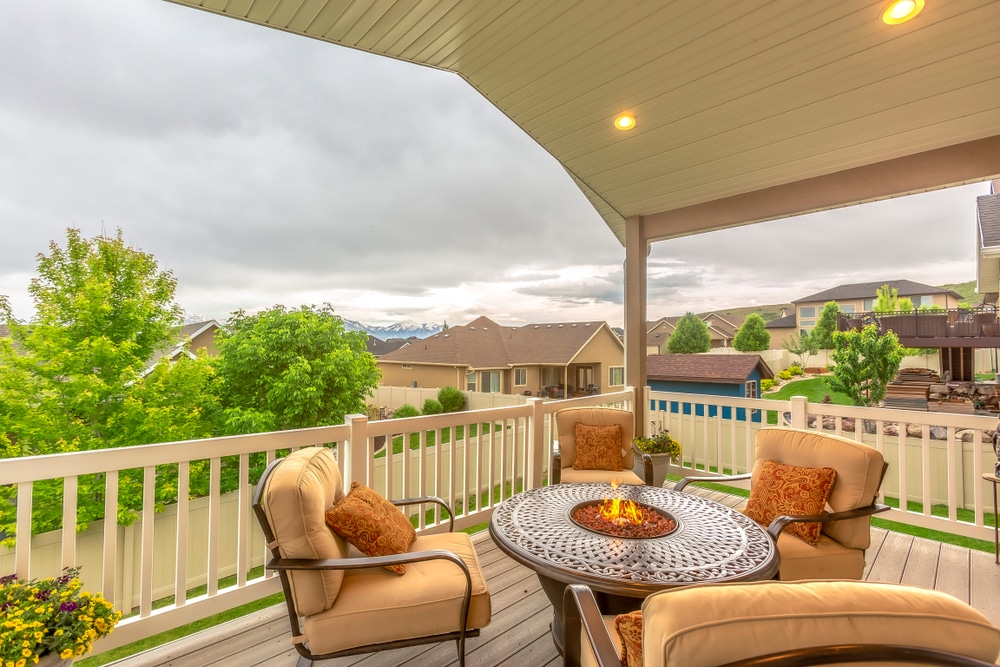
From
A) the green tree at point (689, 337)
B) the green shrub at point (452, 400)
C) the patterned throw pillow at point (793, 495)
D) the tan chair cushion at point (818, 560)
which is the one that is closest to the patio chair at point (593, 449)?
the patterned throw pillow at point (793, 495)

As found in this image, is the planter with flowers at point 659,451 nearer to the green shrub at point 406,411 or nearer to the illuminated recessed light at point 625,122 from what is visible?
the green shrub at point 406,411

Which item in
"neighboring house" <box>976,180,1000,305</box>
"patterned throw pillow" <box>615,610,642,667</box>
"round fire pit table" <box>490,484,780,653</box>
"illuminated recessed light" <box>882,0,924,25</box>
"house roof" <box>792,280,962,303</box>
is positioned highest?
"illuminated recessed light" <box>882,0,924,25</box>

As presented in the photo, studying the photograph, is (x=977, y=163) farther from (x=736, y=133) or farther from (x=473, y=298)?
(x=473, y=298)

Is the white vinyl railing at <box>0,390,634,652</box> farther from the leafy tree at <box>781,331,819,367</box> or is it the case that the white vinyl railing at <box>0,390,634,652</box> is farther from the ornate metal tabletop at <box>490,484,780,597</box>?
Answer: the leafy tree at <box>781,331,819,367</box>

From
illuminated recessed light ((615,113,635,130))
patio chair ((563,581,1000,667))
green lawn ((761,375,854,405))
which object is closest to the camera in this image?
patio chair ((563,581,1000,667))

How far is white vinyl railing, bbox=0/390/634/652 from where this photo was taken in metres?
1.98

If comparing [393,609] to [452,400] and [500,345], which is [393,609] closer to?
[452,400]

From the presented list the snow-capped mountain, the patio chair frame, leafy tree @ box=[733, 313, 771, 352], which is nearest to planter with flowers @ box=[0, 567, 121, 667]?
the patio chair frame

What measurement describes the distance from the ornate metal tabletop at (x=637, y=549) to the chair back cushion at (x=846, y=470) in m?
0.58

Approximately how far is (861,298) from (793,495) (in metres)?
3.59

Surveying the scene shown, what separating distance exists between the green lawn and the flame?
123 inches

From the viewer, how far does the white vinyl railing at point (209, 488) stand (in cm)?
198

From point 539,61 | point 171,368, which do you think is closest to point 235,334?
point 171,368

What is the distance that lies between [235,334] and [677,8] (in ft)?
20.5
